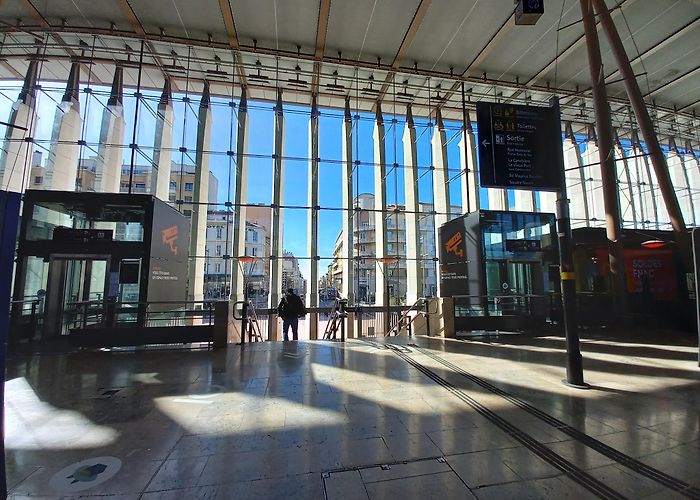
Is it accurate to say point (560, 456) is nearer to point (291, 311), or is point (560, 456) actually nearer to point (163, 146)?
point (291, 311)

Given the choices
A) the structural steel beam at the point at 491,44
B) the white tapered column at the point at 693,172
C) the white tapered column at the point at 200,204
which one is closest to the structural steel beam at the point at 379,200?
the structural steel beam at the point at 491,44

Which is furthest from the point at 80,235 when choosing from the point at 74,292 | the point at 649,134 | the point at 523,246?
the point at 649,134

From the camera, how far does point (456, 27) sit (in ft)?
33.8

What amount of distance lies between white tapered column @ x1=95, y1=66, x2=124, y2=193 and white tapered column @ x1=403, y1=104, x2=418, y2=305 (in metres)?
10.6

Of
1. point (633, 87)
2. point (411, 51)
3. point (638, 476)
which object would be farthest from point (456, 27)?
point (638, 476)

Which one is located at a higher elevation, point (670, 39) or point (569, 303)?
point (670, 39)

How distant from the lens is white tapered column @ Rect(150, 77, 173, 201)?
447 inches

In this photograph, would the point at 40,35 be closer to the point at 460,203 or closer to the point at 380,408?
the point at 380,408

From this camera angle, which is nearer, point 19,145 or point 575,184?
point 19,145

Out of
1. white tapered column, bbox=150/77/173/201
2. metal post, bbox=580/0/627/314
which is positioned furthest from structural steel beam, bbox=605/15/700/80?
white tapered column, bbox=150/77/173/201

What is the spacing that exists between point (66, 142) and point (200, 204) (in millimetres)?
4366

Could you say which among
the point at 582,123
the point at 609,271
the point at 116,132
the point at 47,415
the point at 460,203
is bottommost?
the point at 47,415

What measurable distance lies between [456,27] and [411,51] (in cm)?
163

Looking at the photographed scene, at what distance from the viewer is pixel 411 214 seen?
45.3ft
